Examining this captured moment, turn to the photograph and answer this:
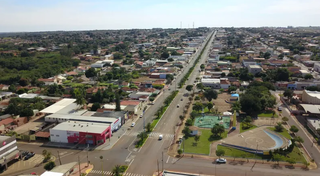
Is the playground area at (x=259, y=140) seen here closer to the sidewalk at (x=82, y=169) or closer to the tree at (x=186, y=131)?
the tree at (x=186, y=131)

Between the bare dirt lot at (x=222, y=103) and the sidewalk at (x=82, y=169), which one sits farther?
the bare dirt lot at (x=222, y=103)

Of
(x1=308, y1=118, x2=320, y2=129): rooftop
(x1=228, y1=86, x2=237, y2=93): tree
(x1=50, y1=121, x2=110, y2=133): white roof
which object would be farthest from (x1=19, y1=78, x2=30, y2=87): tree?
(x1=308, y1=118, x2=320, y2=129): rooftop

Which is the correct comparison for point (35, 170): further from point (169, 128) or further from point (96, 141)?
point (169, 128)

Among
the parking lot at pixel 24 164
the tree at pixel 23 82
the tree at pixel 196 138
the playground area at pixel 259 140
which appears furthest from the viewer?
the tree at pixel 23 82

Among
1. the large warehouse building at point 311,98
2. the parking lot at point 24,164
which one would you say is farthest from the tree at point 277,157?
the parking lot at point 24,164

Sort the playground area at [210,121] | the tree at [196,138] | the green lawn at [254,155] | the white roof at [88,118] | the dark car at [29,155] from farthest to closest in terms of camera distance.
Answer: the playground area at [210,121], the white roof at [88,118], the tree at [196,138], the dark car at [29,155], the green lawn at [254,155]

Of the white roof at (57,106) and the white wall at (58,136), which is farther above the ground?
the white roof at (57,106)

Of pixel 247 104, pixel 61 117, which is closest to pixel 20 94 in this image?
pixel 61 117

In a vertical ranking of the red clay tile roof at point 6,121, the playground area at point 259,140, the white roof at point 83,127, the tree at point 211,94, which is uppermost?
the tree at point 211,94
